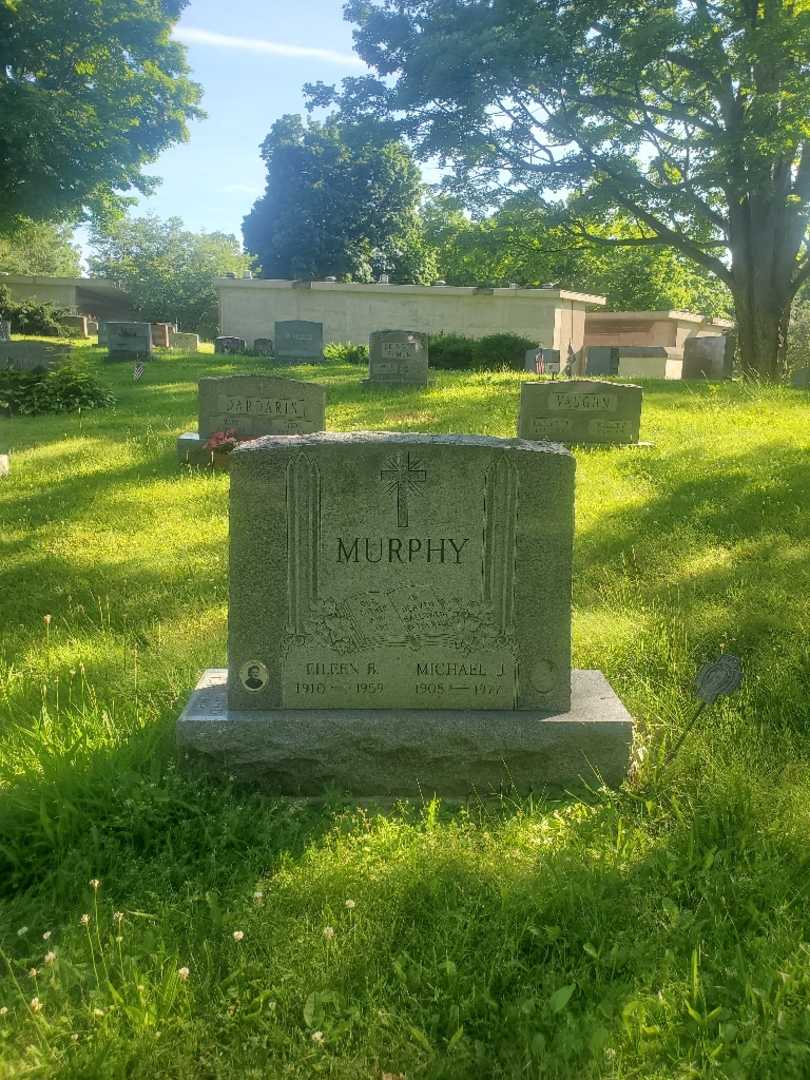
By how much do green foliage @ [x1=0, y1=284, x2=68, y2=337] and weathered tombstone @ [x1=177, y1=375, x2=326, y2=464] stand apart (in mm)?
27026

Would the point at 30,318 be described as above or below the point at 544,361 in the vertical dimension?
above

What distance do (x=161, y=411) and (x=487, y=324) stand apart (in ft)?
64.1

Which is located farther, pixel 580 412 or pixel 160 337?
pixel 160 337

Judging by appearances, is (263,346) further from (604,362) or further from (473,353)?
(604,362)

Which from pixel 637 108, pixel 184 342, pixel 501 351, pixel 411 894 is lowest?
pixel 411 894

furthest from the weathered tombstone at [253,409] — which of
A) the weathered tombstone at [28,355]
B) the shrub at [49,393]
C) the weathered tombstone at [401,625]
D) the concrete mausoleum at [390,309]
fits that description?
the concrete mausoleum at [390,309]

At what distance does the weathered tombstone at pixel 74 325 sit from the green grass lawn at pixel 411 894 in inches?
1279

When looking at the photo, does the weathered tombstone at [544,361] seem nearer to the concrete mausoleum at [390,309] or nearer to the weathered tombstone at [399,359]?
the weathered tombstone at [399,359]

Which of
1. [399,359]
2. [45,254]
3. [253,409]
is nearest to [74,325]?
[399,359]

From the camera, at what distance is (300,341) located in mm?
24891

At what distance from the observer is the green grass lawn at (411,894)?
7.98 ft

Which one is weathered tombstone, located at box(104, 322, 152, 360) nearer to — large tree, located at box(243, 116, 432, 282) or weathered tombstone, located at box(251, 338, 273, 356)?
weathered tombstone, located at box(251, 338, 273, 356)

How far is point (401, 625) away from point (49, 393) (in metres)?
14.1

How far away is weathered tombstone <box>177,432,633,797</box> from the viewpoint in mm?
3641
